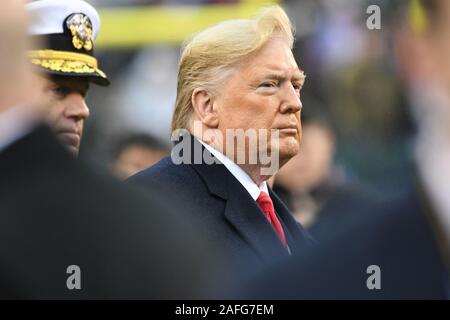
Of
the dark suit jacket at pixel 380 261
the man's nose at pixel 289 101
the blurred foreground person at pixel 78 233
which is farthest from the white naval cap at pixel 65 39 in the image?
the dark suit jacket at pixel 380 261

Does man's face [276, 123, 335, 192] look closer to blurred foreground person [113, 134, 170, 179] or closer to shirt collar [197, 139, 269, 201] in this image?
blurred foreground person [113, 134, 170, 179]

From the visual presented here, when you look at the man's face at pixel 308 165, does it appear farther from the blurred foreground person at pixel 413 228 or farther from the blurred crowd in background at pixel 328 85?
the blurred foreground person at pixel 413 228

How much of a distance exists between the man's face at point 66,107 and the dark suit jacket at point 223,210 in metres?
0.40

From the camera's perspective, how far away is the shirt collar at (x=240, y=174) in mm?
3418

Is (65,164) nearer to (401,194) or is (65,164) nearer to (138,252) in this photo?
(138,252)

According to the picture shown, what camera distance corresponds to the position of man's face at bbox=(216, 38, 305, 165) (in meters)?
3.50

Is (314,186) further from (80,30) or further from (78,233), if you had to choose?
(78,233)

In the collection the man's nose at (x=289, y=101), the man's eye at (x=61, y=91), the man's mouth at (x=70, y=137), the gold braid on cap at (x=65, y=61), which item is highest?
the gold braid on cap at (x=65, y=61)

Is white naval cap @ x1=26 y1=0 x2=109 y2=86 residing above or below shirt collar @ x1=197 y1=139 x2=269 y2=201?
above

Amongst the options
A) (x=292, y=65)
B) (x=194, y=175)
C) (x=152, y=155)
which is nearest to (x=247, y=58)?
(x=292, y=65)

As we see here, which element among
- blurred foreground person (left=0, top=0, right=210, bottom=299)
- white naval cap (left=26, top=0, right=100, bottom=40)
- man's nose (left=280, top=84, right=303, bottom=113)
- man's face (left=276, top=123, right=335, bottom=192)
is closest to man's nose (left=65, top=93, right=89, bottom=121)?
white naval cap (left=26, top=0, right=100, bottom=40)

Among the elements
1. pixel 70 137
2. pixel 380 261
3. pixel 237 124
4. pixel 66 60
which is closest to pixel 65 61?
pixel 66 60

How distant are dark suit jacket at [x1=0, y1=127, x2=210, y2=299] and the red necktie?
74.2 inches

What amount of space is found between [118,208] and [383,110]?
670cm
